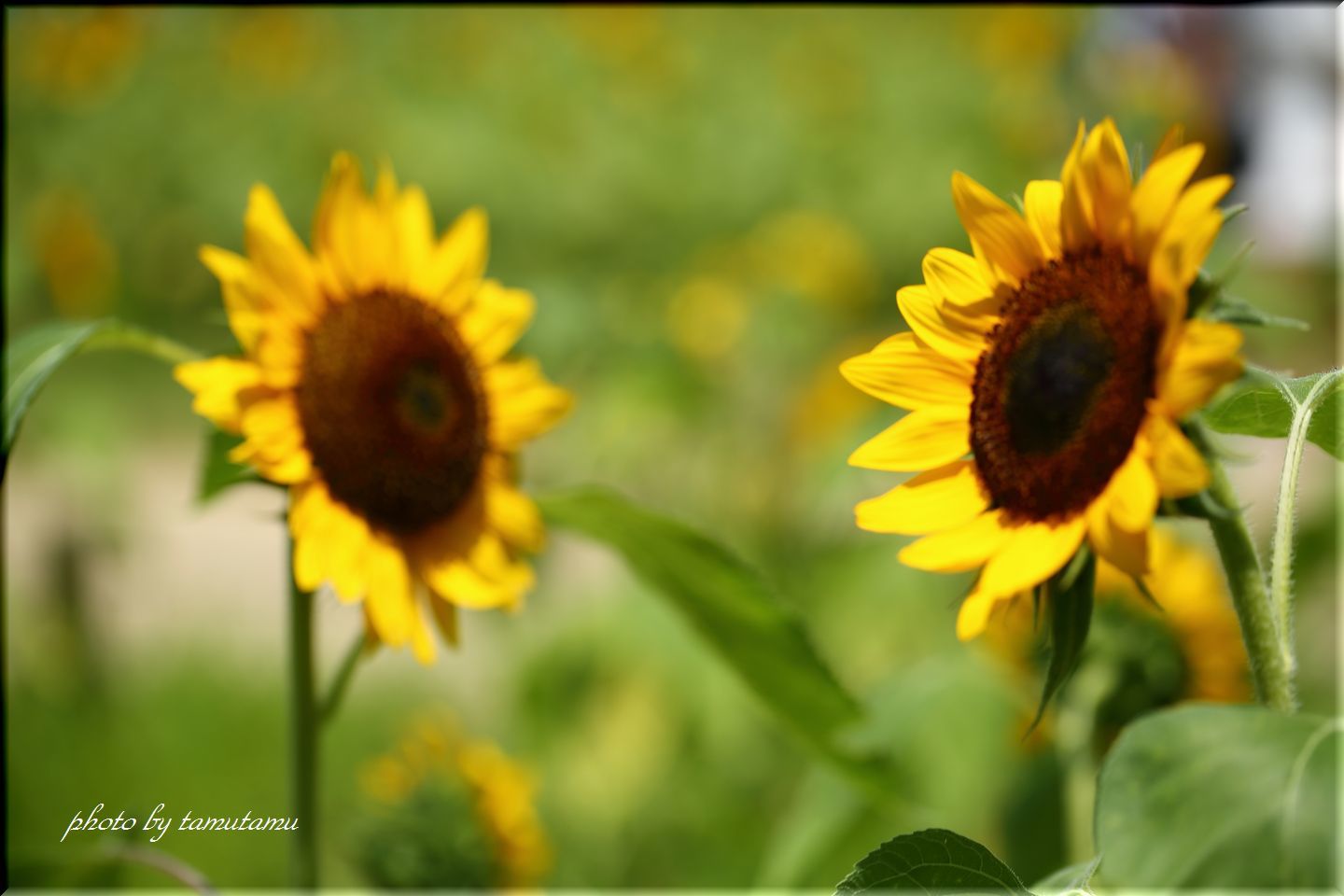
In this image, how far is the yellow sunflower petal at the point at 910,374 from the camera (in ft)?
1.54

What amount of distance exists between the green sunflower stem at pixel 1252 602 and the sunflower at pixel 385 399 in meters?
0.34

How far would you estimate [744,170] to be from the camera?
11.3 ft

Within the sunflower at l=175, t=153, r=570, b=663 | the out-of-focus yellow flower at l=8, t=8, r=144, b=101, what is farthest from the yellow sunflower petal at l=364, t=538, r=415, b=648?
the out-of-focus yellow flower at l=8, t=8, r=144, b=101

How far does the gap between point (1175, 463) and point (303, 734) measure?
0.44m

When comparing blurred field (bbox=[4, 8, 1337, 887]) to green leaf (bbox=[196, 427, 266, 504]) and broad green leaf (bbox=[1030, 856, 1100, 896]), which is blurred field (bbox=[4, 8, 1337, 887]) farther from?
broad green leaf (bbox=[1030, 856, 1100, 896])

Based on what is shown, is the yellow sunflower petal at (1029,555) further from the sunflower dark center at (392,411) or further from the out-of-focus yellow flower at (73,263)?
the out-of-focus yellow flower at (73,263)

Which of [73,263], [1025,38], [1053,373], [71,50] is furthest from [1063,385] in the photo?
[1025,38]

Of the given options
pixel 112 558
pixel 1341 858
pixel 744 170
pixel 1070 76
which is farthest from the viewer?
pixel 744 170

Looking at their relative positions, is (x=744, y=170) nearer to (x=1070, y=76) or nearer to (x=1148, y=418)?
(x=1070, y=76)

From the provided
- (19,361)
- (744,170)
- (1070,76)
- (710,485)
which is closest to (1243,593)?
(19,361)

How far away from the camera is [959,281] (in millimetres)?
460

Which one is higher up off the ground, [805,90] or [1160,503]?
[805,90]

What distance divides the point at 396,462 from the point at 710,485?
4.08 ft

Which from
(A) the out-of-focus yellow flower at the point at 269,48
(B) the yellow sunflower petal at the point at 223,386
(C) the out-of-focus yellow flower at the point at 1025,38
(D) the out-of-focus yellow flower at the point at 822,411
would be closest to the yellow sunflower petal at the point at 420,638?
(B) the yellow sunflower petal at the point at 223,386
